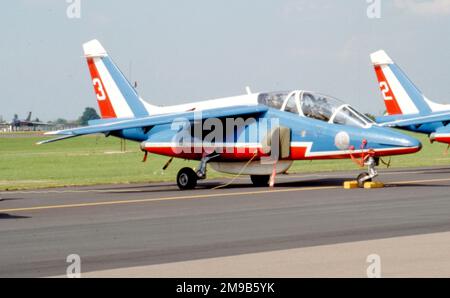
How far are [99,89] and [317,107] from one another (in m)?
7.82

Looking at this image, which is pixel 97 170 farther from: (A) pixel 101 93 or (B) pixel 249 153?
(B) pixel 249 153

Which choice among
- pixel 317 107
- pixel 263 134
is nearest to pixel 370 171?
pixel 317 107

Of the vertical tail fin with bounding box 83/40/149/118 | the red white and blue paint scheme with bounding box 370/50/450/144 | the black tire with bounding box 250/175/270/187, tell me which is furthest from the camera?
the red white and blue paint scheme with bounding box 370/50/450/144

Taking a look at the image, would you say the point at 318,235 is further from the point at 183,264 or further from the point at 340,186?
the point at 340,186

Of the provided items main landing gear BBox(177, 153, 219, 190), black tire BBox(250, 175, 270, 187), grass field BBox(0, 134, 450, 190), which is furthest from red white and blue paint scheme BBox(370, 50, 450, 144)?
main landing gear BBox(177, 153, 219, 190)

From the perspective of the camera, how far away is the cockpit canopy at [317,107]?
2516 centimetres

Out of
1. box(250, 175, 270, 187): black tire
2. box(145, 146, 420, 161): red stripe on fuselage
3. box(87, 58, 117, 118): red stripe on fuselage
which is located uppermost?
box(87, 58, 117, 118): red stripe on fuselage

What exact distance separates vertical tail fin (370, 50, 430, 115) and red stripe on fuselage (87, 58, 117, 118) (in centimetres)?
1397

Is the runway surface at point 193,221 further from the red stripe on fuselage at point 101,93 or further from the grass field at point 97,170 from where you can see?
the grass field at point 97,170

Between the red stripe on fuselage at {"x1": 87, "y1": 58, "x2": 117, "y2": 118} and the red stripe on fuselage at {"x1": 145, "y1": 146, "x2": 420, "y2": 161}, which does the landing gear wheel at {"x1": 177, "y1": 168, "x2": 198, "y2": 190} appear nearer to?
the red stripe on fuselage at {"x1": 145, "y1": 146, "x2": 420, "y2": 161}

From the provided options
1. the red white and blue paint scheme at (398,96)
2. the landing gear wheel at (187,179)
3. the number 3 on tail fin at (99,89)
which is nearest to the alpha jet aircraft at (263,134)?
the landing gear wheel at (187,179)

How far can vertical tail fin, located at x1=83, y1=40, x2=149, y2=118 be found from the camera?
98.0 ft

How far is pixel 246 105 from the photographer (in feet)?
87.4
